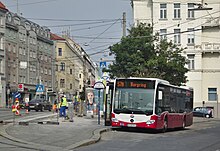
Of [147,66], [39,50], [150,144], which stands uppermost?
[39,50]

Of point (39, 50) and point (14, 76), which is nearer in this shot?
point (14, 76)

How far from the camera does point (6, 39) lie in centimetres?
7338

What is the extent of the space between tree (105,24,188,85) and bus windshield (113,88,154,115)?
65.7 feet

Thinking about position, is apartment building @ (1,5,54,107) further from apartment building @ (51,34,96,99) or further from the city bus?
the city bus

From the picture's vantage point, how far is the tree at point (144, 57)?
150 ft

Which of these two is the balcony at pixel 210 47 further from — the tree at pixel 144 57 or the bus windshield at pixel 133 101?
the bus windshield at pixel 133 101

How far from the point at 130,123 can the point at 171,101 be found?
12.9 feet

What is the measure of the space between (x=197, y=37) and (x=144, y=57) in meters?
18.0

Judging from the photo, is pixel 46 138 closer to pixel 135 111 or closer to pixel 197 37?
pixel 135 111

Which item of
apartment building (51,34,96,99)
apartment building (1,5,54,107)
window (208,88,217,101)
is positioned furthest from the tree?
apartment building (51,34,96,99)

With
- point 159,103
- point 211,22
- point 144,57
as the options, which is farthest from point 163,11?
point 159,103

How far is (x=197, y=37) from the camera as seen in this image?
6309cm

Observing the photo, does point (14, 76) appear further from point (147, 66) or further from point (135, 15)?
point (147, 66)

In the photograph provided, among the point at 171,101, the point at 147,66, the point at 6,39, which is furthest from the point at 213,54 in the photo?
the point at 171,101
